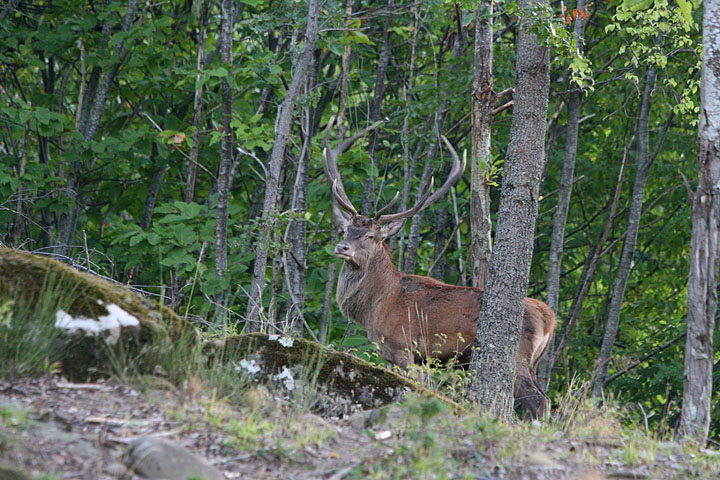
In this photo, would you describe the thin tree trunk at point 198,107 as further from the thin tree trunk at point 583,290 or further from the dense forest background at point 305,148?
the thin tree trunk at point 583,290

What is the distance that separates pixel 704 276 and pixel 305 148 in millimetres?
6226

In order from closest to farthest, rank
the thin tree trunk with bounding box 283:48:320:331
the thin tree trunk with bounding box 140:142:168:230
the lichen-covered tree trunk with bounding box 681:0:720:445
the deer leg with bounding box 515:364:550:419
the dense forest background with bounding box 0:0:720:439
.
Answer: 1. the lichen-covered tree trunk with bounding box 681:0:720:445
2. the deer leg with bounding box 515:364:550:419
3. the dense forest background with bounding box 0:0:720:439
4. the thin tree trunk with bounding box 283:48:320:331
5. the thin tree trunk with bounding box 140:142:168:230

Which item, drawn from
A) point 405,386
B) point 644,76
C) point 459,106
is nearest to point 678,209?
point 644,76

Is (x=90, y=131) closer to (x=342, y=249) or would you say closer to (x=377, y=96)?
(x=377, y=96)

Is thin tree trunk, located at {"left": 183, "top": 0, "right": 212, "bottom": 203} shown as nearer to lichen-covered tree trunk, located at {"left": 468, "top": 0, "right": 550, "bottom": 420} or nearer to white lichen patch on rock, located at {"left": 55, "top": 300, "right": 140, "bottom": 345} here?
lichen-covered tree trunk, located at {"left": 468, "top": 0, "right": 550, "bottom": 420}

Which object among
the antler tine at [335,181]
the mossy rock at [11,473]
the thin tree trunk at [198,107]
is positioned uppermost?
the thin tree trunk at [198,107]

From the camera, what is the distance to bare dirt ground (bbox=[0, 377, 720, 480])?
3508 millimetres

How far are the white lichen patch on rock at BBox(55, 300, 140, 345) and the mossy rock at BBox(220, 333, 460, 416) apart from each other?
769 millimetres

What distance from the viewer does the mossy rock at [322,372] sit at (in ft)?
16.3

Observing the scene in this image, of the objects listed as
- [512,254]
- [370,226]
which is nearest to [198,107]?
[370,226]

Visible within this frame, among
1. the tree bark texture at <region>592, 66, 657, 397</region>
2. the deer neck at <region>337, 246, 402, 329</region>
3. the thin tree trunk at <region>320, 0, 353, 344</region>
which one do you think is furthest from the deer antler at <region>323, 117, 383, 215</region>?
the tree bark texture at <region>592, 66, 657, 397</region>

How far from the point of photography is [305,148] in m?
10.2

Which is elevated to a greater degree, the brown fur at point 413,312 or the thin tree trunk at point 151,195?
the thin tree trunk at point 151,195

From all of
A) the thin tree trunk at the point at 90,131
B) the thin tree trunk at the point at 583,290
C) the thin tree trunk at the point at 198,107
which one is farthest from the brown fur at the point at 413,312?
the thin tree trunk at the point at 90,131
